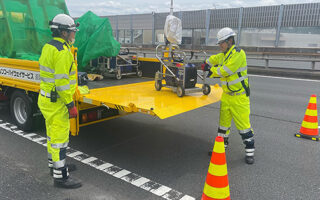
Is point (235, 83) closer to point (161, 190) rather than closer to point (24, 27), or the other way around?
point (161, 190)

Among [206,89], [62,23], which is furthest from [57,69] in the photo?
[206,89]

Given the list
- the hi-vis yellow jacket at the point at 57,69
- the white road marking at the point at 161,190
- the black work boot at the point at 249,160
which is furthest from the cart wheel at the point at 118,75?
the white road marking at the point at 161,190

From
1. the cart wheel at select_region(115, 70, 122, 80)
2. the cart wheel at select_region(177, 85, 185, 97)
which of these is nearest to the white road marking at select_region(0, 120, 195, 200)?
the cart wheel at select_region(177, 85, 185, 97)

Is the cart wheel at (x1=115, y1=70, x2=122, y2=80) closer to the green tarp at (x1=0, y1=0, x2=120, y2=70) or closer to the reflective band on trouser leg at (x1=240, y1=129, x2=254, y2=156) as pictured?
the green tarp at (x1=0, y1=0, x2=120, y2=70)

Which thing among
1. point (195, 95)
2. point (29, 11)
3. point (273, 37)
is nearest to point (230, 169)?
point (195, 95)

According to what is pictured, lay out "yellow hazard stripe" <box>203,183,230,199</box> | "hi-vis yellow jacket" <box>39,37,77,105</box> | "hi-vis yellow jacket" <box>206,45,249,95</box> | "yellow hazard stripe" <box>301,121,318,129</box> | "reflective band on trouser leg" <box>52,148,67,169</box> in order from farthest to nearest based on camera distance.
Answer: "yellow hazard stripe" <box>301,121,318,129</box> → "hi-vis yellow jacket" <box>206,45,249,95</box> → "reflective band on trouser leg" <box>52,148,67,169</box> → "hi-vis yellow jacket" <box>39,37,77,105</box> → "yellow hazard stripe" <box>203,183,230,199</box>

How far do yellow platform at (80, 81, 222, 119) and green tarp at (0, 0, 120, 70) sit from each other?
5.59ft

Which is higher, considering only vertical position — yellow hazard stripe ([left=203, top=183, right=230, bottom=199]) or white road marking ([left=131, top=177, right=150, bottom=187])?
yellow hazard stripe ([left=203, top=183, right=230, bottom=199])

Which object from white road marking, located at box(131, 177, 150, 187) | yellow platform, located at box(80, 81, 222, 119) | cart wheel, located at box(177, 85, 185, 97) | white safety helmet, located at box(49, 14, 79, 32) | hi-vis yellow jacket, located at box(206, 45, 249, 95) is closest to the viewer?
white safety helmet, located at box(49, 14, 79, 32)

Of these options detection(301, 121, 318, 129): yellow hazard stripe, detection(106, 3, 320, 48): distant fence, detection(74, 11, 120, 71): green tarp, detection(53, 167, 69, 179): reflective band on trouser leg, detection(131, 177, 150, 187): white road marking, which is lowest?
detection(131, 177, 150, 187): white road marking

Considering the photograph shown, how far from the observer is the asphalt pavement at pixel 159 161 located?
11.4ft

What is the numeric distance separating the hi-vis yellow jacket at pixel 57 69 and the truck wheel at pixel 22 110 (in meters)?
2.17

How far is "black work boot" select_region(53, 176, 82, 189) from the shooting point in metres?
3.49

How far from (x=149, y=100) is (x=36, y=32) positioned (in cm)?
389
